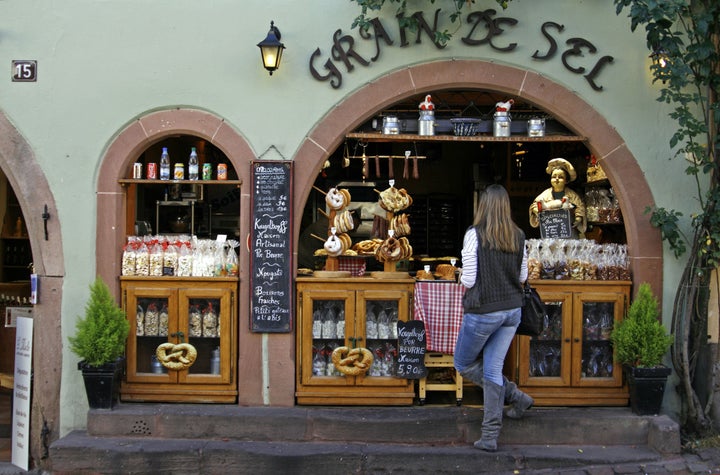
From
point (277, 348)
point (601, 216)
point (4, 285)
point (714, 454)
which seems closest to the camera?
point (714, 454)

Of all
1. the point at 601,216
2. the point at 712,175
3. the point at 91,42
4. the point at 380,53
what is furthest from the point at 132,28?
the point at 712,175

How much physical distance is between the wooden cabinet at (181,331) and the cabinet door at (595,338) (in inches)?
121

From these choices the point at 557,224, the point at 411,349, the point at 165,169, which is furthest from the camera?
the point at 557,224

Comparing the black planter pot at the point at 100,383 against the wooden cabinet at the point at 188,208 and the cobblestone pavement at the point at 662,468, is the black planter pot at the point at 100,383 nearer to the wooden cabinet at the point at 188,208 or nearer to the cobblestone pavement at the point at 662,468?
the wooden cabinet at the point at 188,208

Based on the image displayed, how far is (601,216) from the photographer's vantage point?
7707 mm

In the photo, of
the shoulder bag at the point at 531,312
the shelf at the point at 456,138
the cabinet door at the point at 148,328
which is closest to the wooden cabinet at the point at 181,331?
the cabinet door at the point at 148,328

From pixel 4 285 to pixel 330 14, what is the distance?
470 centimetres

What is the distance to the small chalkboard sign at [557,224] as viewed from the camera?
762 centimetres

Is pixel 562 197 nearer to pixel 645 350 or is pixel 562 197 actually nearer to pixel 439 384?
pixel 645 350

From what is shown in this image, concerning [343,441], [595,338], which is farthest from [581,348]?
[343,441]

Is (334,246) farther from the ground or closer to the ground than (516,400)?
farther from the ground

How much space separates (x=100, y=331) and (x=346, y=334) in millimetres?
2106

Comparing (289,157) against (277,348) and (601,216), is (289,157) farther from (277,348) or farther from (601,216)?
(601,216)

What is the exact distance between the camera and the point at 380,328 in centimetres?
701
